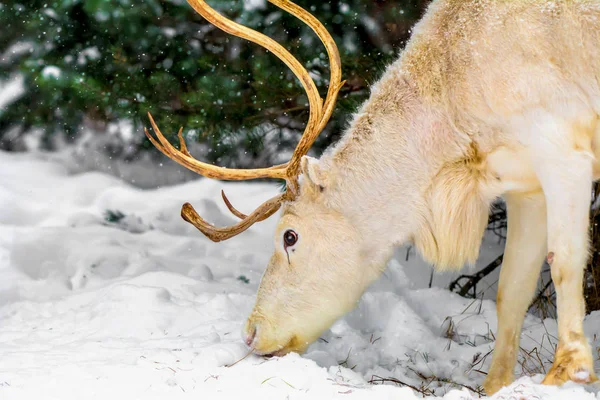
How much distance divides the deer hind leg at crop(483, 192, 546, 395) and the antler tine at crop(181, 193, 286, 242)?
114cm

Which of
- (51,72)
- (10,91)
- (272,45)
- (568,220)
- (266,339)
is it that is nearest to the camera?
(568,220)

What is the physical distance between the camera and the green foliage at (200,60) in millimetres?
4801

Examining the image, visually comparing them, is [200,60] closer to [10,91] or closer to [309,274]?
[309,274]

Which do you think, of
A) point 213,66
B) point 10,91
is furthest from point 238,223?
point 10,91

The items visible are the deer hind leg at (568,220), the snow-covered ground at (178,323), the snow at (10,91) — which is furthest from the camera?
the snow at (10,91)

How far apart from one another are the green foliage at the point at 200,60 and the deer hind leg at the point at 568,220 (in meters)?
1.72

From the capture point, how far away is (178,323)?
4141 mm

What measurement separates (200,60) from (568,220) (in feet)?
9.07

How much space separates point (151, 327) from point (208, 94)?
5.00 ft

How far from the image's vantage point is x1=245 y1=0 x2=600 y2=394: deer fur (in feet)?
10.3

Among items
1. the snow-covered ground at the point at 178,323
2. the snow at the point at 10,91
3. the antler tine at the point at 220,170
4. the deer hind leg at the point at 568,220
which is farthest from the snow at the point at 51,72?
the deer hind leg at the point at 568,220

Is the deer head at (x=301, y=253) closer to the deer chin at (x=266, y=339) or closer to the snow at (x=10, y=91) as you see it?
the deer chin at (x=266, y=339)

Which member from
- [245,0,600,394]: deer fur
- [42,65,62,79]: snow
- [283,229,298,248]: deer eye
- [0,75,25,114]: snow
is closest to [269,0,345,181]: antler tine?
[245,0,600,394]: deer fur

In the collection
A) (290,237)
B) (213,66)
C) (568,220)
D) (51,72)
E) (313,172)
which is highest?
(568,220)
